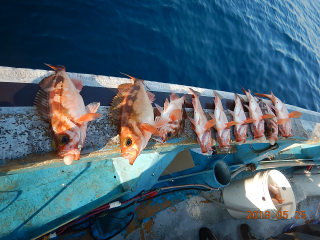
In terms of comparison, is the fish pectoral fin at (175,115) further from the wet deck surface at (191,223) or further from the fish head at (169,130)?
the wet deck surface at (191,223)

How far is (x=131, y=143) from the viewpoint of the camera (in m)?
2.07

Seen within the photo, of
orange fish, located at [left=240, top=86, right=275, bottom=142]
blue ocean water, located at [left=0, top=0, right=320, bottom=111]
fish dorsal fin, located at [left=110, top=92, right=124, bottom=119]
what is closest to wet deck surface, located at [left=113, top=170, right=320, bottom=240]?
orange fish, located at [left=240, top=86, right=275, bottom=142]

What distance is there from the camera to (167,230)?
3535 mm

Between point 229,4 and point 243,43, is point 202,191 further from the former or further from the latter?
point 229,4

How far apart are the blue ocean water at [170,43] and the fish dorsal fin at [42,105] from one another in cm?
313

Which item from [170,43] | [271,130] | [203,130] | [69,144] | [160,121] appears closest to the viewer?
[69,144]

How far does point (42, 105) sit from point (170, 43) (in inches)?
215

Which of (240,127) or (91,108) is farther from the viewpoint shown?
(240,127)

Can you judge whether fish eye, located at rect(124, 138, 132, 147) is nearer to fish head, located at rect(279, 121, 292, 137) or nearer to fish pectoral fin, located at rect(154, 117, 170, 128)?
fish pectoral fin, located at rect(154, 117, 170, 128)

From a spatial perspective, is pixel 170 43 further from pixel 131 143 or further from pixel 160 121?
pixel 131 143

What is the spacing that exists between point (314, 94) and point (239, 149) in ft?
24.7

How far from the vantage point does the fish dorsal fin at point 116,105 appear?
229cm

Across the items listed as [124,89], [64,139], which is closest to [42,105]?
[64,139]

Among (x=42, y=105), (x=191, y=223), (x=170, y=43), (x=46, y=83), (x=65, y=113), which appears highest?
(x=170, y=43)
